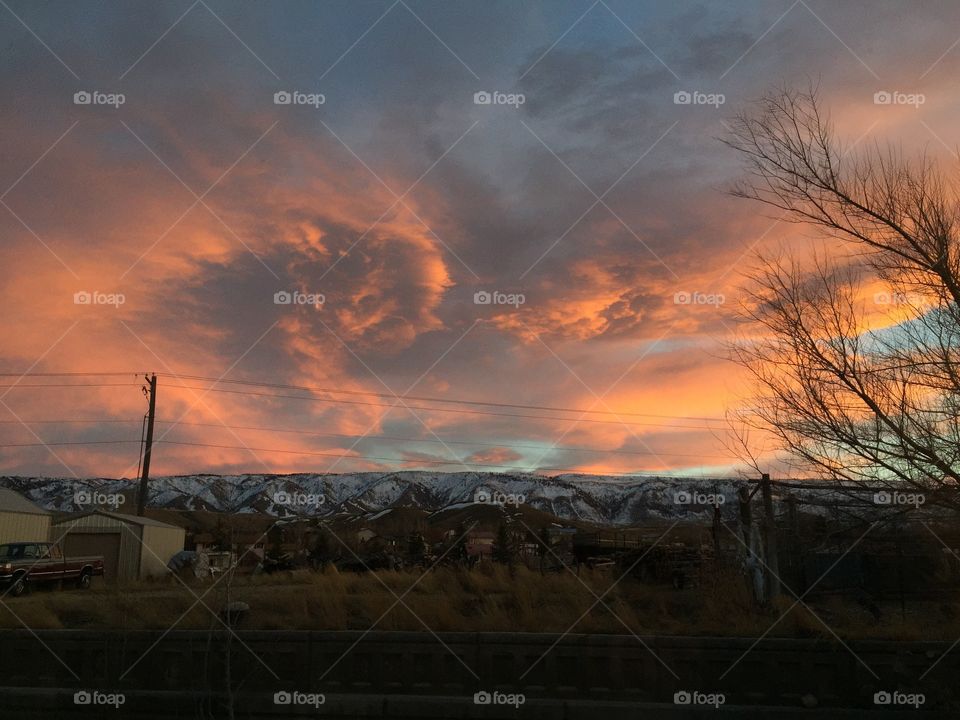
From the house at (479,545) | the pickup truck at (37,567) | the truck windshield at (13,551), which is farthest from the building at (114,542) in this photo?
the house at (479,545)

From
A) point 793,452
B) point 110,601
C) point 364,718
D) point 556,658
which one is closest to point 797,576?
point 793,452

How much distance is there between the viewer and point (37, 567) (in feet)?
85.0

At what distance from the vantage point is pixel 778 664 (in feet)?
30.6

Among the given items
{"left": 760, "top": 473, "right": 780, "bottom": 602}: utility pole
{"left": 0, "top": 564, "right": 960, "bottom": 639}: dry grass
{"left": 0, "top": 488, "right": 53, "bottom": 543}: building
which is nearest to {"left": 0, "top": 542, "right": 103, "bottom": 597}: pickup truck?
{"left": 0, "top": 488, "right": 53, "bottom": 543}: building

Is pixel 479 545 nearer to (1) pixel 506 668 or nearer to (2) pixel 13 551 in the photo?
(2) pixel 13 551

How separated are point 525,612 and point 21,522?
34.7 m

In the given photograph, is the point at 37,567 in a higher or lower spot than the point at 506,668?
higher

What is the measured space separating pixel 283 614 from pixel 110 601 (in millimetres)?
3687

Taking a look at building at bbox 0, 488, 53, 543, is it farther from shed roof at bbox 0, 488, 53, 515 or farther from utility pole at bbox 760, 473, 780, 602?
utility pole at bbox 760, 473, 780, 602

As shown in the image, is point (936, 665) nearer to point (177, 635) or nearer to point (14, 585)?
point (177, 635)

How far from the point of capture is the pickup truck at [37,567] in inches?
971

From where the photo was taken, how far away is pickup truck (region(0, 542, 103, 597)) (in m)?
24.7

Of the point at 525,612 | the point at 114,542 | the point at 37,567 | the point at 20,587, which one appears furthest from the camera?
the point at 114,542

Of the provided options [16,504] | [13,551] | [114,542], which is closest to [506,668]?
[13,551]
